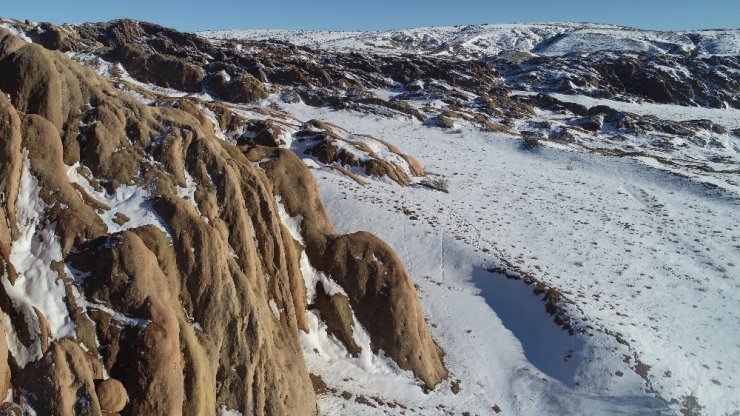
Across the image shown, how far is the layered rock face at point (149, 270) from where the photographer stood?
12578mm

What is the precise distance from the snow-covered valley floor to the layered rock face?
12.6 feet

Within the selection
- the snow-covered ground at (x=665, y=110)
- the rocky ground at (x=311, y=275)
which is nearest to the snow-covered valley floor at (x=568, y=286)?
the rocky ground at (x=311, y=275)

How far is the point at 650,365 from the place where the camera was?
74.5ft

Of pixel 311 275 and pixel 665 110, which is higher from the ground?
pixel 665 110

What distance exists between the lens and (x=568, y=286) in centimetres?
2936

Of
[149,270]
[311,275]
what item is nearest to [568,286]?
[311,275]

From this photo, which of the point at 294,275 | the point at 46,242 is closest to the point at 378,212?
the point at 294,275

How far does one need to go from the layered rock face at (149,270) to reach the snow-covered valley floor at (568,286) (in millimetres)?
3831

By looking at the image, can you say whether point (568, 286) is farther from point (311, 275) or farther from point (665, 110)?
point (665, 110)

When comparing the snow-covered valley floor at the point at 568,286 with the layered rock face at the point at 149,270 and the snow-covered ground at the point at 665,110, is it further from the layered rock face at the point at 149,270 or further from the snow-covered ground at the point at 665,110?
the snow-covered ground at the point at 665,110

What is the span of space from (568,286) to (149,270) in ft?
83.6

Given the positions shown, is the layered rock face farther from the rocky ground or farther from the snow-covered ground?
the snow-covered ground

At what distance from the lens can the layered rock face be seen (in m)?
12.6

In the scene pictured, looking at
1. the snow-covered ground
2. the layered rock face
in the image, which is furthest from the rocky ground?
the snow-covered ground
